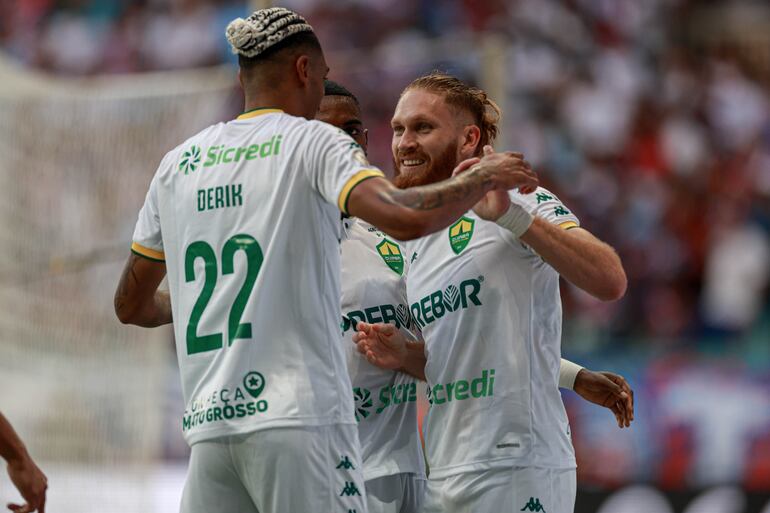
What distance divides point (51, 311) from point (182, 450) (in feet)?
5.54

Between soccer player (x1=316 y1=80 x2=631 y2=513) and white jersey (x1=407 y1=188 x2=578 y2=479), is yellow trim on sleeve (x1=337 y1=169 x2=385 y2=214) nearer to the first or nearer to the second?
white jersey (x1=407 y1=188 x2=578 y2=479)

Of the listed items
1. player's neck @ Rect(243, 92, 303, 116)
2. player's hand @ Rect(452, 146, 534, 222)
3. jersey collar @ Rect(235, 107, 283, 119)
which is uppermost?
player's neck @ Rect(243, 92, 303, 116)

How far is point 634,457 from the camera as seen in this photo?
10758 mm

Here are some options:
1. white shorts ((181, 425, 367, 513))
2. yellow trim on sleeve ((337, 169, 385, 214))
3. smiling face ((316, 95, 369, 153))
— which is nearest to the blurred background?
smiling face ((316, 95, 369, 153))

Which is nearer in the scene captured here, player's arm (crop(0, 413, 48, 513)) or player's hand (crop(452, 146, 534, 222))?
player's hand (crop(452, 146, 534, 222))

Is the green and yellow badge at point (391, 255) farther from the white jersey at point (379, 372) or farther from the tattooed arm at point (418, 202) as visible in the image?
the tattooed arm at point (418, 202)

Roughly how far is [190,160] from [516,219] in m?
1.08

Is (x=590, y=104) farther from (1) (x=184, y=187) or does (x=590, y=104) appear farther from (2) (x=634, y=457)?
(1) (x=184, y=187)

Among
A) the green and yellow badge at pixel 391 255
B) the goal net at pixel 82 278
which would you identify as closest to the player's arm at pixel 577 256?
the green and yellow badge at pixel 391 255

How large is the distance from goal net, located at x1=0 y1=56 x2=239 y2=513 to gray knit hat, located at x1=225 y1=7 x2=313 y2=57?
482 cm

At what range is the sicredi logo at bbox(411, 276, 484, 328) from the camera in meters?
4.39

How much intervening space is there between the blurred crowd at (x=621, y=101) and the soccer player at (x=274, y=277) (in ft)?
28.5

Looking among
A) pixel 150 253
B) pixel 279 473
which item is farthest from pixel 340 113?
pixel 279 473

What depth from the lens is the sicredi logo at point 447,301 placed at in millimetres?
4387
